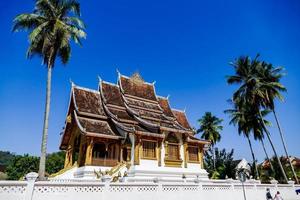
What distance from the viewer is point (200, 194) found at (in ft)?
39.8

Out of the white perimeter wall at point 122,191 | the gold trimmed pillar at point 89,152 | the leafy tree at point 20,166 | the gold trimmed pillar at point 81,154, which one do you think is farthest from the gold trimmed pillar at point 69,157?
the leafy tree at point 20,166

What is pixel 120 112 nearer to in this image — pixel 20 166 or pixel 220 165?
pixel 220 165

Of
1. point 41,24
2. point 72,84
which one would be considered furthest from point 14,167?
point 41,24

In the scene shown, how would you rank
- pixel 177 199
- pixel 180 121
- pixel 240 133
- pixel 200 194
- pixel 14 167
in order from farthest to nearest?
pixel 14 167 → pixel 240 133 → pixel 180 121 → pixel 200 194 → pixel 177 199

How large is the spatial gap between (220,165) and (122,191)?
28887 mm

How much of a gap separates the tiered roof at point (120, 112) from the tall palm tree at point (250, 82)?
766 cm

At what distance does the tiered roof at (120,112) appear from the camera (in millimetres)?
20938

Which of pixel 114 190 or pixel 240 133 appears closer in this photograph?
pixel 114 190

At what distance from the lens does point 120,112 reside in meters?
23.5

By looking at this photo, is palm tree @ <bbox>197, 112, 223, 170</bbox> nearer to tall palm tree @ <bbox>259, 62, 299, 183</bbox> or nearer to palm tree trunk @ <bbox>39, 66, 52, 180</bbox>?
tall palm tree @ <bbox>259, 62, 299, 183</bbox>

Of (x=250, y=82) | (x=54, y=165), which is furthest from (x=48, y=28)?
(x=54, y=165)

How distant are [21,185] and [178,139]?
56.4 ft

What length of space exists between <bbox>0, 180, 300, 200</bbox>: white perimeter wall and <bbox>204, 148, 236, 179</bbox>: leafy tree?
1563 cm

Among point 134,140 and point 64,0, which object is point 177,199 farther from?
point 64,0
